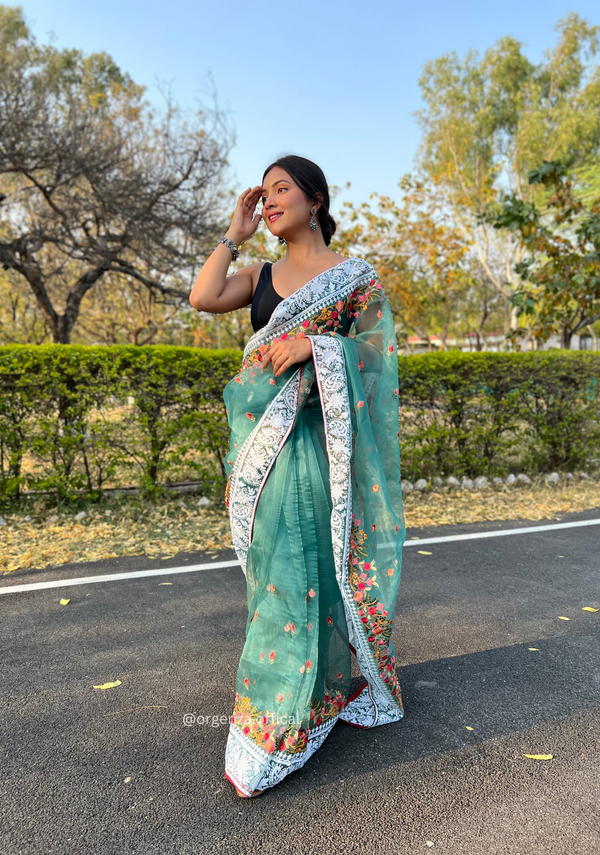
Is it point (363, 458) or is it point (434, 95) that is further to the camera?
point (434, 95)

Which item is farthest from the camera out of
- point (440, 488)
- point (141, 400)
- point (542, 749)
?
point (440, 488)

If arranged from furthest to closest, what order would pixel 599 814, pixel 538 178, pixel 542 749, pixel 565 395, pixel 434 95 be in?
1. pixel 434 95
2. pixel 538 178
3. pixel 565 395
4. pixel 542 749
5. pixel 599 814

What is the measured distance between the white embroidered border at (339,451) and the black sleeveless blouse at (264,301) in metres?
0.26

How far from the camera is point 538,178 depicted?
9.23 metres

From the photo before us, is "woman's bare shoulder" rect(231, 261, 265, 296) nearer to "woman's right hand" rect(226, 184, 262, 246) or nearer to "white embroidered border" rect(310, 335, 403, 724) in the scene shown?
"woman's right hand" rect(226, 184, 262, 246)

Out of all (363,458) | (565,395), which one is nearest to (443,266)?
(565,395)

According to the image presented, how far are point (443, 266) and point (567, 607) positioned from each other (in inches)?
585

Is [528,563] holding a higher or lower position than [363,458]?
lower

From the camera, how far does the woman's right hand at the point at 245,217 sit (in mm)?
2365

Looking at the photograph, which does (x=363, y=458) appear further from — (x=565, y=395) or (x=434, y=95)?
(x=434, y=95)

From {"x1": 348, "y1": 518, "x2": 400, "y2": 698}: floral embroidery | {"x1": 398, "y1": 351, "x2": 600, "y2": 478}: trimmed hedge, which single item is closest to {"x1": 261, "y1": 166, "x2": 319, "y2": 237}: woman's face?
{"x1": 348, "y1": 518, "x2": 400, "y2": 698}: floral embroidery

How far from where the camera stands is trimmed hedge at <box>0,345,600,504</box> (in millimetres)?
5164

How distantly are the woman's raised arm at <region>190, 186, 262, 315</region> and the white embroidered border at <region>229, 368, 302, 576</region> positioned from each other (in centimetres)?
44

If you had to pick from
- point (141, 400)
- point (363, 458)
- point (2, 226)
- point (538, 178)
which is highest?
point (2, 226)
